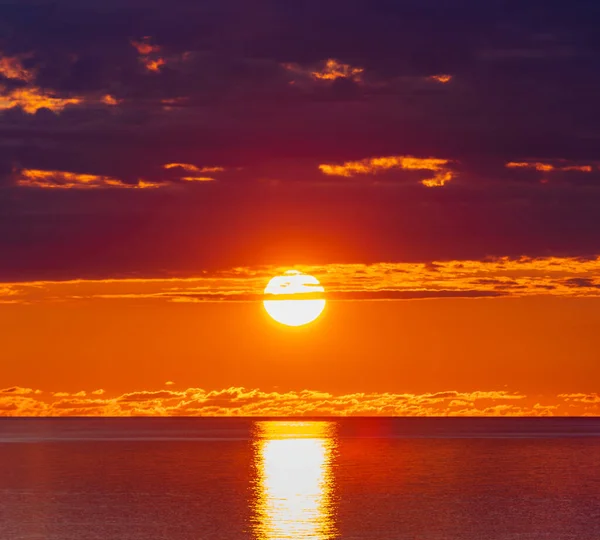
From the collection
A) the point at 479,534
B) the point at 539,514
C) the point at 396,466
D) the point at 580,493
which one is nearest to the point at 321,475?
the point at 396,466

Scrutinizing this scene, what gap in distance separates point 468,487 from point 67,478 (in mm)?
49878

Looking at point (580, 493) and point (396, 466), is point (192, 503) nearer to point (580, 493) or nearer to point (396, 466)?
point (580, 493)

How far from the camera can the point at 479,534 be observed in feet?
263

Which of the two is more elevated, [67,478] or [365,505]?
[67,478]

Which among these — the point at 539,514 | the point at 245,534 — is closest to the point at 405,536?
the point at 245,534

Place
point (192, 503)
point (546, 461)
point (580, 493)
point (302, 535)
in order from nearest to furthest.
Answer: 1. point (302, 535)
2. point (192, 503)
3. point (580, 493)
4. point (546, 461)

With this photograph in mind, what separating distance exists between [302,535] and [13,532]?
20.9 meters

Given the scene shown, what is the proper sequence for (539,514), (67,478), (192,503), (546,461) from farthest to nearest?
(546,461)
(67,478)
(192,503)
(539,514)

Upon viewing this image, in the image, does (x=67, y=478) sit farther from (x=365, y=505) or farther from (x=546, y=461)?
(x=546, y=461)

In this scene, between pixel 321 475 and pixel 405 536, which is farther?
pixel 321 475

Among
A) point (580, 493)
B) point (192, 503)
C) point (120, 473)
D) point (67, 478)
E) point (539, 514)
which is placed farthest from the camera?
point (120, 473)

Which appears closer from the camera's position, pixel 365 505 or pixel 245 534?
pixel 245 534

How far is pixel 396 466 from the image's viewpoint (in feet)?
530

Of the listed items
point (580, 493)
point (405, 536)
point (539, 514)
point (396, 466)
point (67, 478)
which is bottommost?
point (405, 536)
